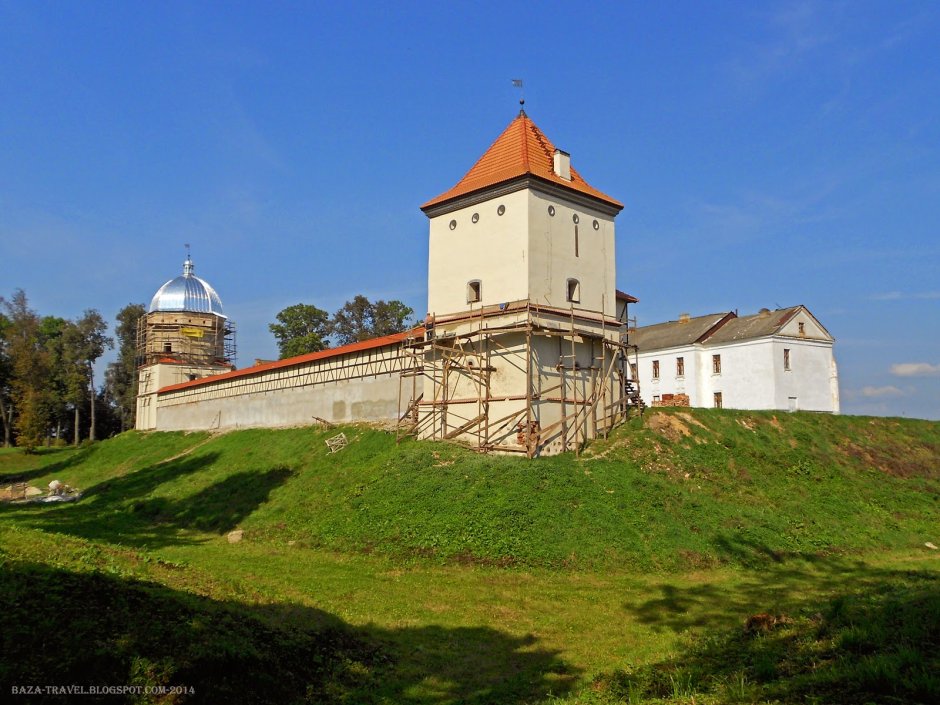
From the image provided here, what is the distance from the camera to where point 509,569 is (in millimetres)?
17609

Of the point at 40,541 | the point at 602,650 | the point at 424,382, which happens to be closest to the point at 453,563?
the point at 602,650

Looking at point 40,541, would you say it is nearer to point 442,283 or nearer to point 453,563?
point 453,563

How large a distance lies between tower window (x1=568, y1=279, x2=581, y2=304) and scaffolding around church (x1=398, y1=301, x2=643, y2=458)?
0.51 metres

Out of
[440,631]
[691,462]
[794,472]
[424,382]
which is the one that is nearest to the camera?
[440,631]

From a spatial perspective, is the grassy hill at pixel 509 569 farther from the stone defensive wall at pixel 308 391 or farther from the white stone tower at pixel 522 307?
the white stone tower at pixel 522 307

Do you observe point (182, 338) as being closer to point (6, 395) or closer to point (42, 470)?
point (42, 470)

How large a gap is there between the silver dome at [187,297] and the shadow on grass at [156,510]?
84.7 ft

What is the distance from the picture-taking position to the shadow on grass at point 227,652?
7672 mm

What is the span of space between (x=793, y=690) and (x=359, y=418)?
26334mm

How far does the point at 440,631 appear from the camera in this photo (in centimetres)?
1310

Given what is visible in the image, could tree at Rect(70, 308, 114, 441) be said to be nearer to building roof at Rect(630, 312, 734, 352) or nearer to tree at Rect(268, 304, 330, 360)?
tree at Rect(268, 304, 330, 360)

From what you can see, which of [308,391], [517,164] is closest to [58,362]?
[308,391]

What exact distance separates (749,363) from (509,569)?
30250 millimetres

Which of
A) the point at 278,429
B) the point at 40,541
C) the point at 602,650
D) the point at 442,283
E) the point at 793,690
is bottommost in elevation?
the point at 602,650
